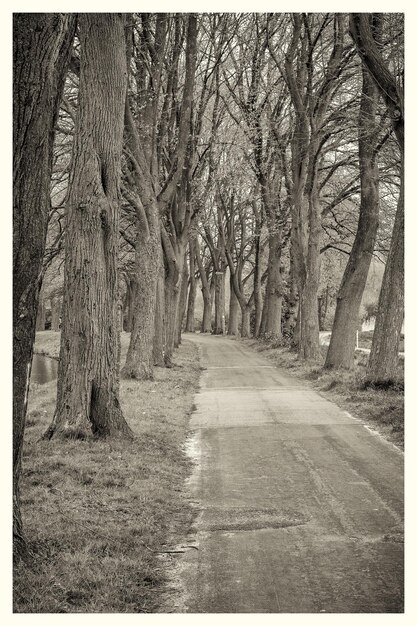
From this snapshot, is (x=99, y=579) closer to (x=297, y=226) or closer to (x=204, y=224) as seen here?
(x=297, y=226)

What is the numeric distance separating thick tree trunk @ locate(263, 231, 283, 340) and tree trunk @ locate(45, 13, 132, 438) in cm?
2236

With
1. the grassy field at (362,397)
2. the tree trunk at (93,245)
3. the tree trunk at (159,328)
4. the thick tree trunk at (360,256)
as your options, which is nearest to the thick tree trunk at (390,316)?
the grassy field at (362,397)

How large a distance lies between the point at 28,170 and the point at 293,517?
432cm

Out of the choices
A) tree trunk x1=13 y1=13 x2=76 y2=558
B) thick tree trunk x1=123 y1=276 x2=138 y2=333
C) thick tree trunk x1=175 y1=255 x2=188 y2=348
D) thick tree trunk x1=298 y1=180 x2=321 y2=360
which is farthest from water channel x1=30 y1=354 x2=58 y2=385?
tree trunk x1=13 y1=13 x2=76 y2=558

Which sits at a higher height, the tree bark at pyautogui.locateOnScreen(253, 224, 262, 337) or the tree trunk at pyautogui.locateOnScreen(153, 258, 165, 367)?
the tree bark at pyautogui.locateOnScreen(253, 224, 262, 337)

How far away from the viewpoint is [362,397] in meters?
15.0

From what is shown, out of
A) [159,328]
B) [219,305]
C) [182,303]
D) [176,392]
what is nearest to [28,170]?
[176,392]

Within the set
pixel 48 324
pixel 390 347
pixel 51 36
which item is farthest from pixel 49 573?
pixel 48 324

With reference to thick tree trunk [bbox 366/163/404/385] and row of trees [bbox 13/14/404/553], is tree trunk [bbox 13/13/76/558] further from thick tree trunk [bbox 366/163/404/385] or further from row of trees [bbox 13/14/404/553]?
thick tree trunk [bbox 366/163/404/385]

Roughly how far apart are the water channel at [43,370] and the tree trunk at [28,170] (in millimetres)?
17074

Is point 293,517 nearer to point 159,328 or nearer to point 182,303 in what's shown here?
point 159,328

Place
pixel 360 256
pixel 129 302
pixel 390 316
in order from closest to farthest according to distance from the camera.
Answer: pixel 390 316 → pixel 360 256 → pixel 129 302

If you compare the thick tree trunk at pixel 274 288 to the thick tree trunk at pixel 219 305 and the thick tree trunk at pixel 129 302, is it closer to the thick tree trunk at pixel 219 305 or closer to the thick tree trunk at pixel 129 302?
the thick tree trunk at pixel 129 302

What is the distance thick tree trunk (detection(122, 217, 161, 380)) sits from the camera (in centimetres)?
1834
